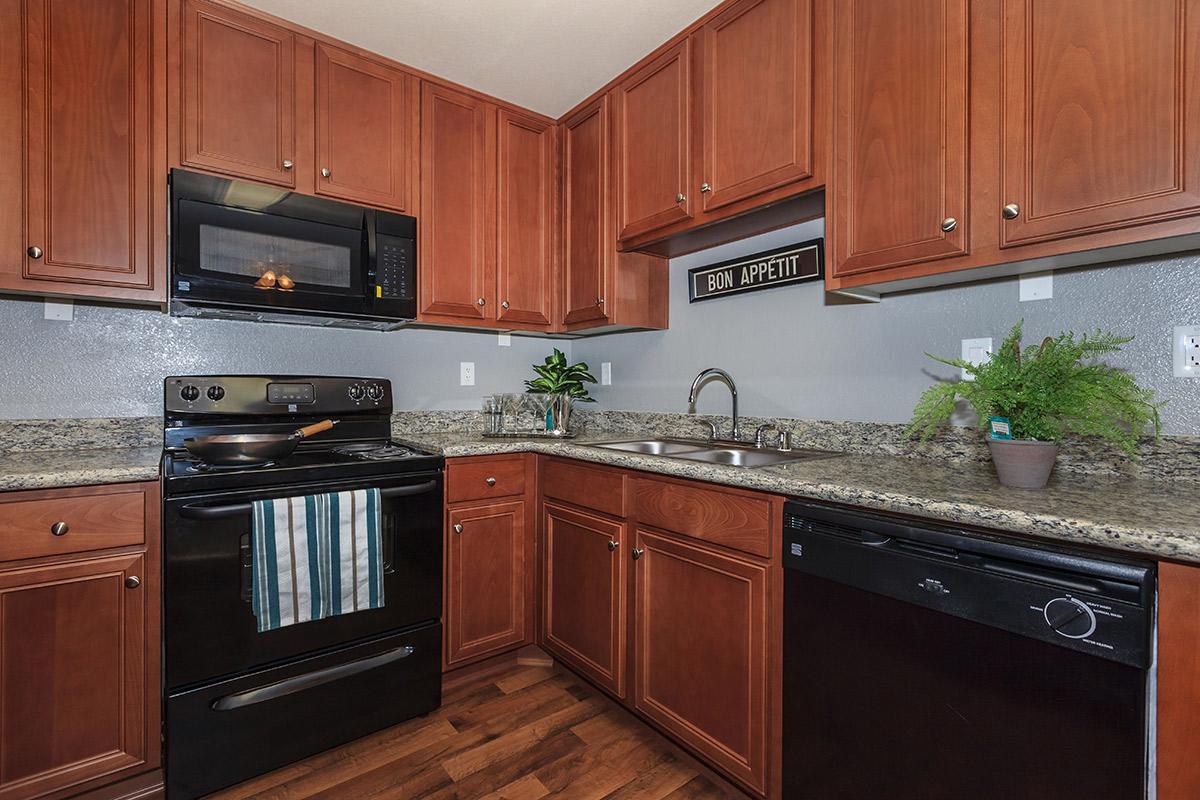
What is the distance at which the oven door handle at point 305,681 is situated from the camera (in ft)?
5.15

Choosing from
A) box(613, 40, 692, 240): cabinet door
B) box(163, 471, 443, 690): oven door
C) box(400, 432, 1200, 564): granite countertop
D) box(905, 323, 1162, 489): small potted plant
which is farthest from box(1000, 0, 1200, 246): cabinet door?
box(163, 471, 443, 690): oven door

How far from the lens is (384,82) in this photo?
2193 millimetres

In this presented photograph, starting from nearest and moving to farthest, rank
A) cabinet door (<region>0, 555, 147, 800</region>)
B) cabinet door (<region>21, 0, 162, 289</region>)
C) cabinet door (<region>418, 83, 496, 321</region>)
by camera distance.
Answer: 1. cabinet door (<region>0, 555, 147, 800</region>)
2. cabinet door (<region>21, 0, 162, 289</region>)
3. cabinet door (<region>418, 83, 496, 321</region>)

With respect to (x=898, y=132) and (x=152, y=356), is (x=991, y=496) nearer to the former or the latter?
(x=898, y=132)

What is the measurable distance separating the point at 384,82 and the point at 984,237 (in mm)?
2148

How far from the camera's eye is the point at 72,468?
57.0 inches

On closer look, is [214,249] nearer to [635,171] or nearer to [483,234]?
[483,234]

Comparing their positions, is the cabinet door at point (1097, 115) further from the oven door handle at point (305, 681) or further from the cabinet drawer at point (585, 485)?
the oven door handle at point (305, 681)

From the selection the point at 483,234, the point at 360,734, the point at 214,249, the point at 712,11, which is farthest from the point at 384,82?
the point at 360,734

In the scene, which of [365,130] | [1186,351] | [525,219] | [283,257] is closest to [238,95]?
[365,130]

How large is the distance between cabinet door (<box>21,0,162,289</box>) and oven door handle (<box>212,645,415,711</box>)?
129 cm

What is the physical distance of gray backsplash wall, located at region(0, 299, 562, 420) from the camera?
1.83 metres

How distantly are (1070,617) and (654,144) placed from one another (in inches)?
74.7

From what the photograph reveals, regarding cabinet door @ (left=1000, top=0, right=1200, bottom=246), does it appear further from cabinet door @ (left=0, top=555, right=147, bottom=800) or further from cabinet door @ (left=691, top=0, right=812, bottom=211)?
cabinet door @ (left=0, top=555, right=147, bottom=800)
